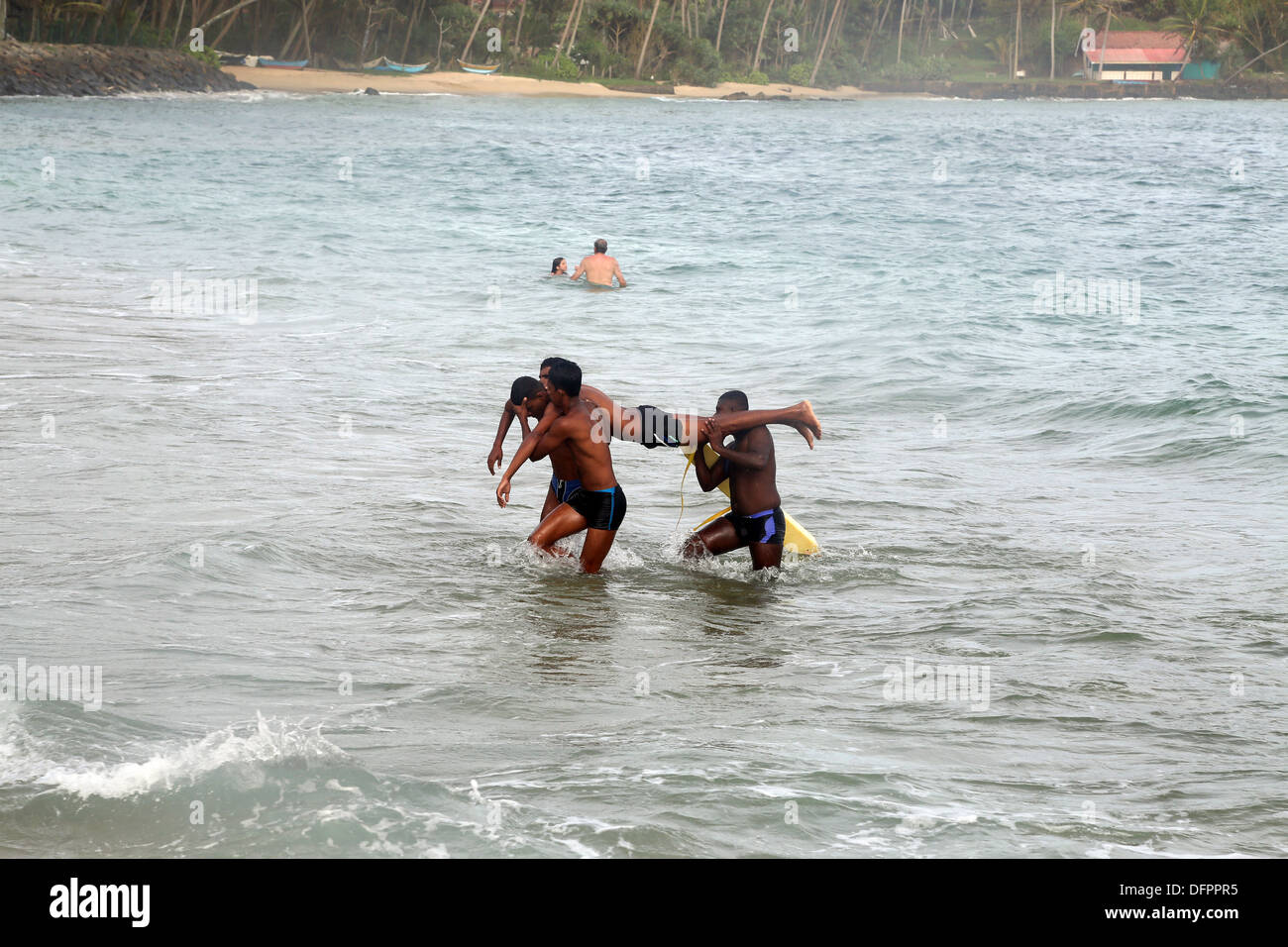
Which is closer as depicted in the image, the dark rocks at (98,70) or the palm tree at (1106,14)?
the dark rocks at (98,70)

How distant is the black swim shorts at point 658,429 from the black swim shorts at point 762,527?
0.64 meters

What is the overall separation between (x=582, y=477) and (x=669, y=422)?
620 millimetres

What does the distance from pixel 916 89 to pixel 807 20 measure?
11.7m

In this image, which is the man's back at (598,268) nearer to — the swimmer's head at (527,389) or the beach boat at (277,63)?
the swimmer's head at (527,389)

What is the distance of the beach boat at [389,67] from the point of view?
82812 mm

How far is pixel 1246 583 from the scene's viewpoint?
785cm

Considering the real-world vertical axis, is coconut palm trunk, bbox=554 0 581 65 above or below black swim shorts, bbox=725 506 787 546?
above
